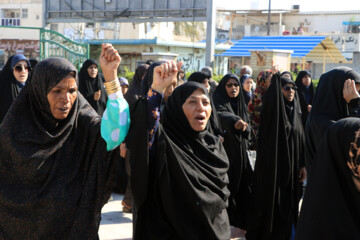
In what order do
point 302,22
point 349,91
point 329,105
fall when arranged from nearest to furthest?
point 349,91, point 329,105, point 302,22

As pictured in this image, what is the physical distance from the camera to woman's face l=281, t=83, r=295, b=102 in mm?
5414

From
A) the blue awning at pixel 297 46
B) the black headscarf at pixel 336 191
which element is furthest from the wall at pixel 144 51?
the black headscarf at pixel 336 191

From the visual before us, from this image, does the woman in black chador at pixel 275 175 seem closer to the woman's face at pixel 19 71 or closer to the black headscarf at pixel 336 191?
the black headscarf at pixel 336 191

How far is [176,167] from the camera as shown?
2957mm

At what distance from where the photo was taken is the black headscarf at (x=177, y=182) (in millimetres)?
2799

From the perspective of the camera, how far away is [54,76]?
2777 millimetres

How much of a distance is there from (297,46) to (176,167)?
805 inches

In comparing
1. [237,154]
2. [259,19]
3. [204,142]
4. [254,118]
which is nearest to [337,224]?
[204,142]

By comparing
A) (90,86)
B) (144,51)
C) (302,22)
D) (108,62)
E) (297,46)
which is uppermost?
(302,22)

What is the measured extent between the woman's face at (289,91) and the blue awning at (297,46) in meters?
16.8

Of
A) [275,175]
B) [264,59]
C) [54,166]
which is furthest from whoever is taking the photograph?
[264,59]

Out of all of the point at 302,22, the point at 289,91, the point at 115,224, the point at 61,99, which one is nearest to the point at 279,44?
the point at 289,91

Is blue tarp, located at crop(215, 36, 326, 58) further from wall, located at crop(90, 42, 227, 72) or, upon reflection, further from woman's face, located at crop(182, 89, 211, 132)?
woman's face, located at crop(182, 89, 211, 132)

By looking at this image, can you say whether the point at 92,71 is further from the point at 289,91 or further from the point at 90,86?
the point at 289,91
